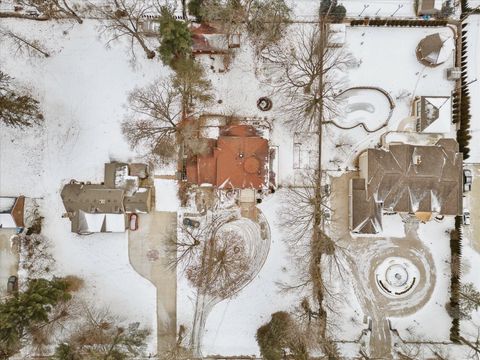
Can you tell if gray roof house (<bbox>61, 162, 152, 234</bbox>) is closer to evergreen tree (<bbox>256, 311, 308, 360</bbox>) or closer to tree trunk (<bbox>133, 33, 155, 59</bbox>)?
tree trunk (<bbox>133, 33, 155, 59</bbox>)

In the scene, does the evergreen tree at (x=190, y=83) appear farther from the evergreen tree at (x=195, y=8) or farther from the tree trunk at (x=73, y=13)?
the tree trunk at (x=73, y=13)

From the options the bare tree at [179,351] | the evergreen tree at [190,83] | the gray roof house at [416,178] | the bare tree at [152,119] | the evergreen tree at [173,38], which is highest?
the evergreen tree at [173,38]

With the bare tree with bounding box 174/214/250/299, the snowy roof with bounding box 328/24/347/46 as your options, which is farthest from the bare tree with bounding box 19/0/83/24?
the snowy roof with bounding box 328/24/347/46

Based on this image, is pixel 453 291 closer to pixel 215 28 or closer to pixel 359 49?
pixel 359 49

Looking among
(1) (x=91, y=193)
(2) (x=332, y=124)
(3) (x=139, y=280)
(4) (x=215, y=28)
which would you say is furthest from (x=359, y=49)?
(3) (x=139, y=280)

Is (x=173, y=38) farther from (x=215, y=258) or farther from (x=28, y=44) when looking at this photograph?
(x=215, y=258)

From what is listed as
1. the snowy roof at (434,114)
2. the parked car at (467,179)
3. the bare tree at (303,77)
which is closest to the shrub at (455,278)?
the parked car at (467,179)

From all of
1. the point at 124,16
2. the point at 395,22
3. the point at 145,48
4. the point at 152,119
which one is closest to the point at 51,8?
the point at 124,16
